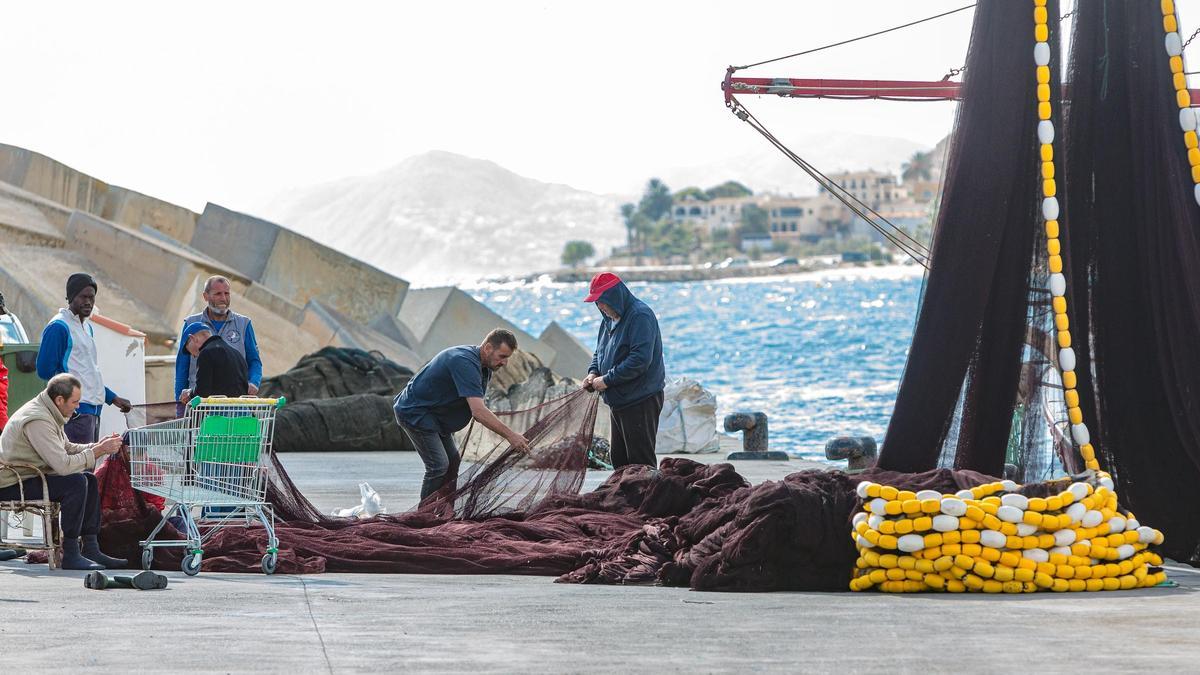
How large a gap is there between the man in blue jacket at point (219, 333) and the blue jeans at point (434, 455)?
102cm

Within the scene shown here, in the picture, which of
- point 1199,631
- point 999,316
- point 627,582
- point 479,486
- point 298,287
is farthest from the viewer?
point 298,287

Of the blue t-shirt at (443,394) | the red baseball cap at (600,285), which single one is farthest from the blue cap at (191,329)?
the red baseball cap at (600,285)

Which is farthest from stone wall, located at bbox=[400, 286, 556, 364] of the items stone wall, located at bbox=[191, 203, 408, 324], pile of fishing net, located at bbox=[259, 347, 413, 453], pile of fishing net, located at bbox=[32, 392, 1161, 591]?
pile of fishing net, located at bbox=[32, 392, 1161, 591]

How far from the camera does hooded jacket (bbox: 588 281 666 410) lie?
9984 mm

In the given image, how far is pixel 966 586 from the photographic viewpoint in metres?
7.16

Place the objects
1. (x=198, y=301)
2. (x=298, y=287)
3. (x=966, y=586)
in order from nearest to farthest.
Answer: (x=966, y=586)
(x=198, y=301)
(x=298, y=287)

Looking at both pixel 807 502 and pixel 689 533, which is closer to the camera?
pixel 807 502

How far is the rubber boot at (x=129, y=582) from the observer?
7.22m

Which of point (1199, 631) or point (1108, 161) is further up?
point (1108, 161)

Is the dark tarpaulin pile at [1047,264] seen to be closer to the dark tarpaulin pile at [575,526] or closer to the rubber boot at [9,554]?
the dark tarpaulin pile at [575,526]

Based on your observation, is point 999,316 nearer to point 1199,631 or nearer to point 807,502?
point 807,502

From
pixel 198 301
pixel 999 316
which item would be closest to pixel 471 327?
pixel 198 301

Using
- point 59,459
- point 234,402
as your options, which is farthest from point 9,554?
point 234,402

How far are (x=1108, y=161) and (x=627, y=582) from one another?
3.37 m
